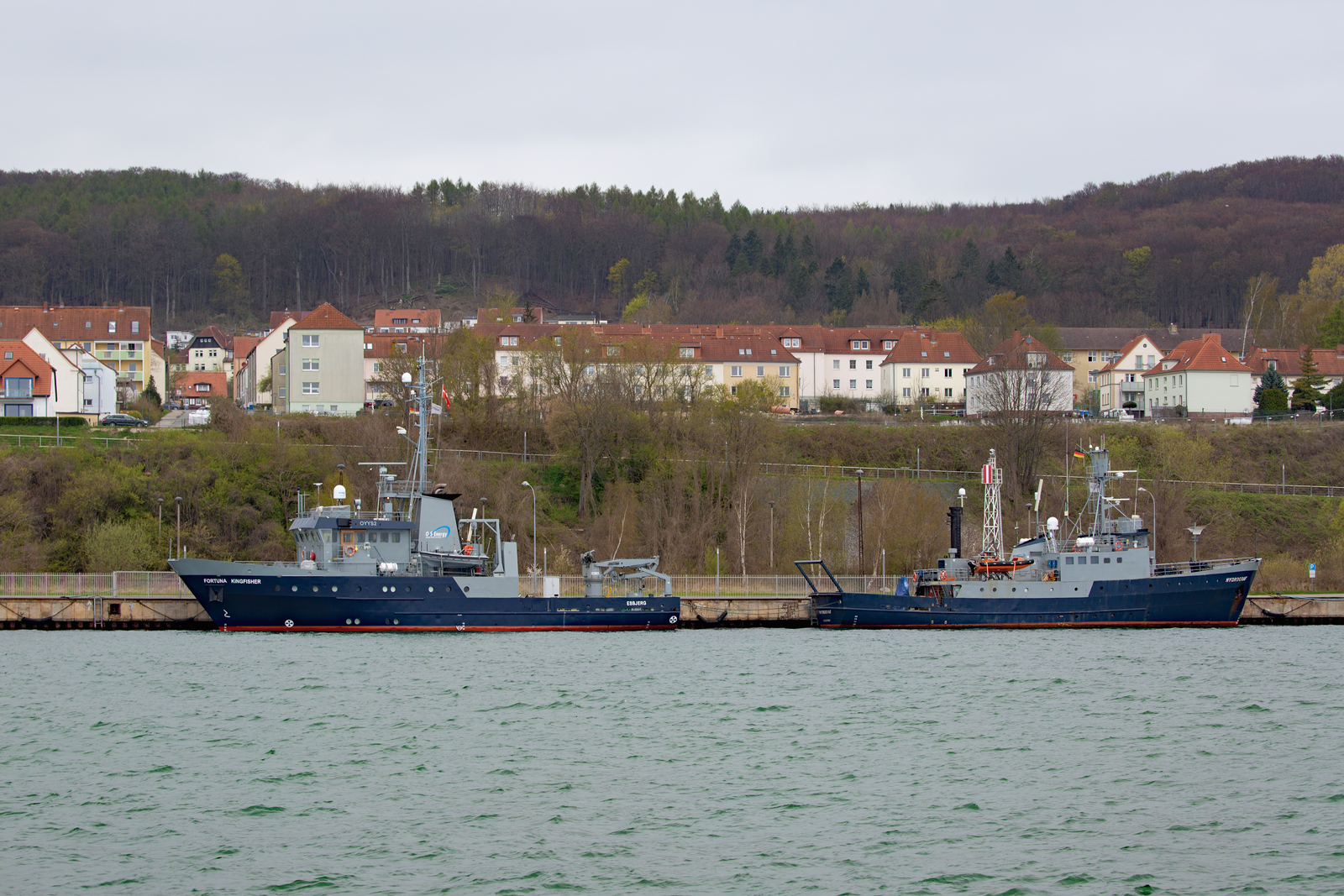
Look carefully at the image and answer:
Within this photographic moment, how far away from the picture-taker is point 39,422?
7075 centimetres

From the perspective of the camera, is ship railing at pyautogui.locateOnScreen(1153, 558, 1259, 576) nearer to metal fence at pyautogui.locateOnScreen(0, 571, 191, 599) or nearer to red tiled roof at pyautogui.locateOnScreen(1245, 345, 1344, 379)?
metal fence at pyautogui.locateOnScreen(0, 571, 191, 599)

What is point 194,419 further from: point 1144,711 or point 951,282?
point 951,282

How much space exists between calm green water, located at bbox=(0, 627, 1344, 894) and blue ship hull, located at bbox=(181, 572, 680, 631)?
5739mm

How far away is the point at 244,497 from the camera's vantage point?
58.7m

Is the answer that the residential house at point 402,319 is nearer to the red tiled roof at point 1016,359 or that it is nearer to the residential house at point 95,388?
the residential house at point 95,388

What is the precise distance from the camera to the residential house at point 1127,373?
104 metres

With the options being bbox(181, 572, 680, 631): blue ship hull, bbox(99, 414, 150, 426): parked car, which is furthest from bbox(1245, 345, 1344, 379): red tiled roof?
bbox(99, 414, 150, 426): parked car

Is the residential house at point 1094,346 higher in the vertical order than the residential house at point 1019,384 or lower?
higher

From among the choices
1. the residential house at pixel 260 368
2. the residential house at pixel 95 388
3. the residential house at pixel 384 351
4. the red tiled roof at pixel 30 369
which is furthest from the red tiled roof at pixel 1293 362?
the red tiled roof at pixel 30 369

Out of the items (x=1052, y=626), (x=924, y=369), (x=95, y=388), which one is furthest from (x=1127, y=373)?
(x=95, y=388)

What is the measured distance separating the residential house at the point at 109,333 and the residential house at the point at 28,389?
19.3 metres

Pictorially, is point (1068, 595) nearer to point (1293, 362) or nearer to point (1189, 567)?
point (1189, 567)

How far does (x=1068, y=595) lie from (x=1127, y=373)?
210 feet

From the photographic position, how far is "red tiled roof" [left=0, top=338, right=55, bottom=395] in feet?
247
